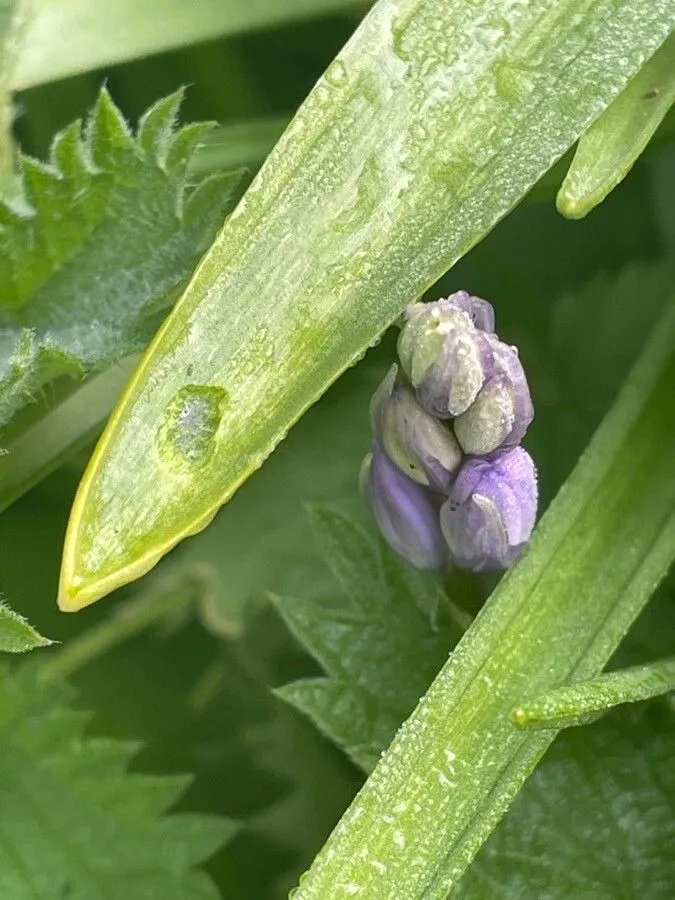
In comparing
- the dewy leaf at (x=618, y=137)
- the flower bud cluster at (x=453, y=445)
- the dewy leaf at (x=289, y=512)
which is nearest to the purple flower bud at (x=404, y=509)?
the flower bud cluster at (x=453, y=445)

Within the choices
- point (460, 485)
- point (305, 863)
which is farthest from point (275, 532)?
point (460, 485)

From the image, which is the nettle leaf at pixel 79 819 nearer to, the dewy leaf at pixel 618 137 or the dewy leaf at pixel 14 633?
the dewy leaf at pixel 14 633

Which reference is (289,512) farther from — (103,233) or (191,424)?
(191,424)

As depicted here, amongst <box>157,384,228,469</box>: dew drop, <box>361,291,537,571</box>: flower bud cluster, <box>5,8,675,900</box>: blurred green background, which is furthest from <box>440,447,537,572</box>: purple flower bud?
<box>5,8,675,900</box>: blurred green background

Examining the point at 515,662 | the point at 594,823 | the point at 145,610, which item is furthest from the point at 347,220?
the point at 145,610

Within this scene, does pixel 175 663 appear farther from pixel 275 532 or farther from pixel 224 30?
pixel 224 30
